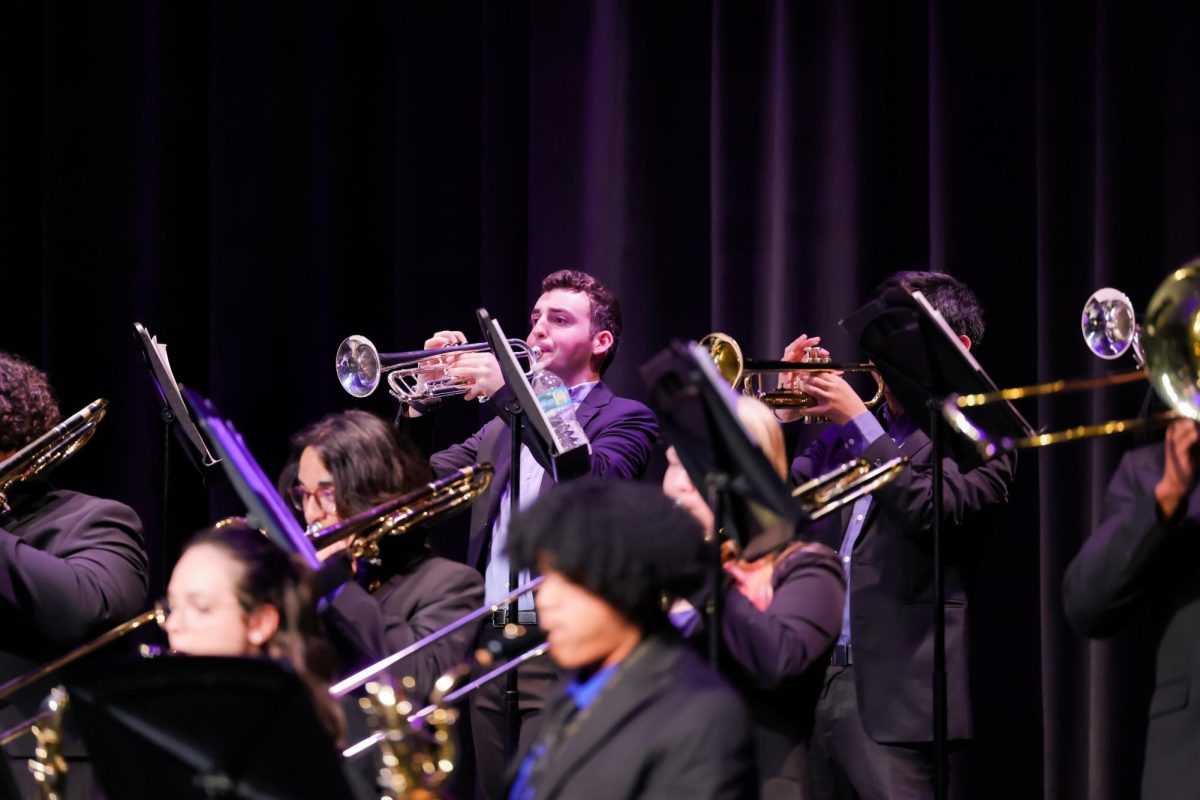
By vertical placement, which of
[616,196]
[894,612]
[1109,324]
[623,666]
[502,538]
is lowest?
[894,612]

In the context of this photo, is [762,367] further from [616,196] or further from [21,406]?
[21,406]

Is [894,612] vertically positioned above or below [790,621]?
below

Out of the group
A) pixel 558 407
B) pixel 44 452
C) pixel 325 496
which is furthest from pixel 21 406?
pixel 558 407

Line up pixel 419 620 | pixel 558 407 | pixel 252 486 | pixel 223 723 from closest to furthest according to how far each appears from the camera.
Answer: pixel 223 723 → pixel 252 486 → pixel 419 620 → pixel 558 407

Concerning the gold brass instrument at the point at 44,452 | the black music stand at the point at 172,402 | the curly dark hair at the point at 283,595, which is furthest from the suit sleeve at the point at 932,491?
the gold brass instrument at the point at 44,452

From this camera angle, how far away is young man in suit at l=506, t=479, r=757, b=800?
213 cm

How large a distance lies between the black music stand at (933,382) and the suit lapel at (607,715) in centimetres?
134

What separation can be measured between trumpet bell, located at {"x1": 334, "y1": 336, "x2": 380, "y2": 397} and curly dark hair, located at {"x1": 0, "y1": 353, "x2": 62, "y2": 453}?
2.93ft

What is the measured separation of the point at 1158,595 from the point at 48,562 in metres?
2.37

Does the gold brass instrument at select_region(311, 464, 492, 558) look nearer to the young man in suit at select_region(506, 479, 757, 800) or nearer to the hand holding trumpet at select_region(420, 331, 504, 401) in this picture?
the hand holding trumpet at select_region(420, 331, 504, 401)

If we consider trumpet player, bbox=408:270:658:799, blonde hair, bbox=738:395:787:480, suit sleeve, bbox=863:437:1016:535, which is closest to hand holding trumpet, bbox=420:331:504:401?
trumpet player, bbox=408:270:658:799

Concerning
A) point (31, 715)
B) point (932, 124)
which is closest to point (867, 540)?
point (932, 124)

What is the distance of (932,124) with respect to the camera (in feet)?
14.7

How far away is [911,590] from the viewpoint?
3.77m
